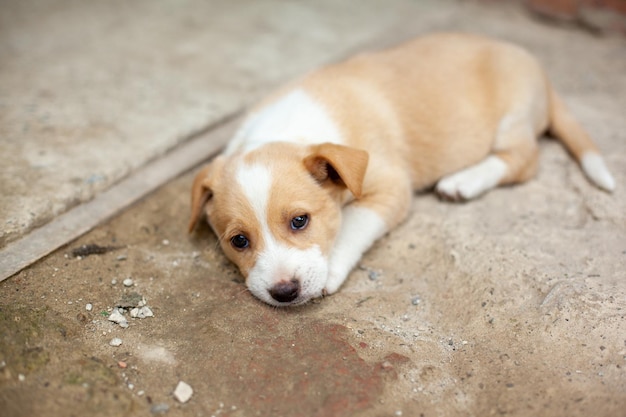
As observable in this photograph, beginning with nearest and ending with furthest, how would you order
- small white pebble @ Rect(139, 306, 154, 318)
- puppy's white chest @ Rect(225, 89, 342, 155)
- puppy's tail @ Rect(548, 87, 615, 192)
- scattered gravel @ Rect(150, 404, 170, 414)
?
scattered gravel @ Rect(150, 404, 170, 414)
small white pebble @ Rect(139, 306, 154, 318)
puppy's white chest @ Rect(225, 89, 342, 155)
puppy's tail @ Rect(548, 87, 615, 192)

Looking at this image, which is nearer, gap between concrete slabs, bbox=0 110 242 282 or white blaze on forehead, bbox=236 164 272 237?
white blaze on forehead, bbox=236 164 272 237

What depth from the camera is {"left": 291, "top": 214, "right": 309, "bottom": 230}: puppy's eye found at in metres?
3.36

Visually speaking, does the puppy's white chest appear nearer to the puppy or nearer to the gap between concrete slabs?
the puppy

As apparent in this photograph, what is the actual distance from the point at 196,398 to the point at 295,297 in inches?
29.4

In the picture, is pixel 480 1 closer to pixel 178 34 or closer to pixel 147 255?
pixel 178 34

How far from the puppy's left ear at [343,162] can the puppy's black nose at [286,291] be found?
624 mm

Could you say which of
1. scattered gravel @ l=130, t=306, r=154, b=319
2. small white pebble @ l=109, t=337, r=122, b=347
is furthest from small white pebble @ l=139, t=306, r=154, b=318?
small white pebble @ l=109, t=337, r=122, b=347

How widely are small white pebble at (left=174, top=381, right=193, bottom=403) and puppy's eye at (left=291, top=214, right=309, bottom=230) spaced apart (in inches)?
40.8

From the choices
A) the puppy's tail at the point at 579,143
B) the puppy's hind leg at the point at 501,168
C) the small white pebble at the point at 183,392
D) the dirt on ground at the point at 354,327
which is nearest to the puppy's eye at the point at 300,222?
the dirt on ground at the point at 354,327

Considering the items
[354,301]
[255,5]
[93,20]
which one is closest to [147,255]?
[354,301]

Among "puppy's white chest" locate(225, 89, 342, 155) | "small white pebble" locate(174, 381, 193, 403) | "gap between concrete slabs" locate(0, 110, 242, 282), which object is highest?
"puppy's white chest" locate(225, 89, 342, 155)

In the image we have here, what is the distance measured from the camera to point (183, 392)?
110 inches

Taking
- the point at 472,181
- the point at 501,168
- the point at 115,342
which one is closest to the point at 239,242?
the point at 115,342

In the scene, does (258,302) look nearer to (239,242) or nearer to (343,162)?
(239,242)
